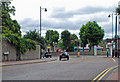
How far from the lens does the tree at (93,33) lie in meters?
84.6

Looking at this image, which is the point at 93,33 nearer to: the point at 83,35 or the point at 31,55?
the point at 83,35

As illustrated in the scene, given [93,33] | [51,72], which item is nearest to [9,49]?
[51,72]

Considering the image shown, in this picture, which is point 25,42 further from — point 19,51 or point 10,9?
point 10,9

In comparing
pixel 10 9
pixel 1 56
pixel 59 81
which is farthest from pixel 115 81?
pixel 10 9

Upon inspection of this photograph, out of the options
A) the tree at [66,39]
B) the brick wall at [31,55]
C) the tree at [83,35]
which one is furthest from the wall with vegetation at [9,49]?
the tree at [66,39]

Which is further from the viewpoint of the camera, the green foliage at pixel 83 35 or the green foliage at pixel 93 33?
the green foliage at pixel 83 35

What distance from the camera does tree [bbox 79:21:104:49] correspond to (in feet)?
278

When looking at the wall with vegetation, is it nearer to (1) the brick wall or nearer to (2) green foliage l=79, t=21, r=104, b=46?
(1) the brick wall

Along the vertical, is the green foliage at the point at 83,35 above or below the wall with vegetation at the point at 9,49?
above

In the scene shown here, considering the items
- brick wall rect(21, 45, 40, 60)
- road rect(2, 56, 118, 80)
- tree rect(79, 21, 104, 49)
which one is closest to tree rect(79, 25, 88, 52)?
tree rect(79, 21, 104, 49)

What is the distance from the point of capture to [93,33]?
84.8 m

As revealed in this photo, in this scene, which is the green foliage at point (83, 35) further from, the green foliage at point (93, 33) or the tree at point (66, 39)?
the tree at point (66, 39)

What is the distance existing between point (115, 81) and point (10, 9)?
143 ft

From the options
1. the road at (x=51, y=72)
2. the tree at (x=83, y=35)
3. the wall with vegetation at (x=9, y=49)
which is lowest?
the road at (x=51, y=72)
